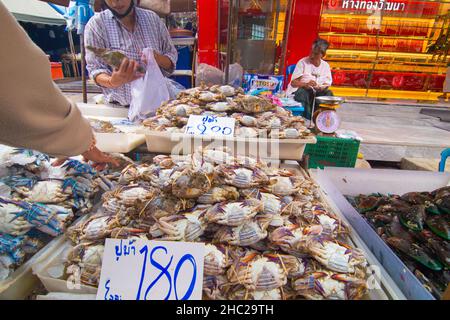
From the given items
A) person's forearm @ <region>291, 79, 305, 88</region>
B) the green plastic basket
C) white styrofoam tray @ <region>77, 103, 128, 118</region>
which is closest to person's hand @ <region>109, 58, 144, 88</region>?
white styrofoam tray @ <region>77, 103, 128, 118</region>

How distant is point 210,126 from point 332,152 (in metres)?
1.12

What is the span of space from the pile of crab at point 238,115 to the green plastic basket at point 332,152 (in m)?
0.46

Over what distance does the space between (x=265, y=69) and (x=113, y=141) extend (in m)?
4.38

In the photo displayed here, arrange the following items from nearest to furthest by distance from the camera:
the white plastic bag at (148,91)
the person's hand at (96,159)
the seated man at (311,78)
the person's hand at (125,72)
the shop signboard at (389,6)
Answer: the person's hand at (96,159), the person's hand at (125,72), the white plastic bag at (148,91), the seated man at (311,78), the shop signboard at (389,6)

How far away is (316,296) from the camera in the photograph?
0.78 metres

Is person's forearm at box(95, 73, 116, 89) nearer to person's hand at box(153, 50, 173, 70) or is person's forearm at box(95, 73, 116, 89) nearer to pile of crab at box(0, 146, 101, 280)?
person's hand at box(153, 50, 173, 70)

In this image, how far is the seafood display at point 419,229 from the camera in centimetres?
92

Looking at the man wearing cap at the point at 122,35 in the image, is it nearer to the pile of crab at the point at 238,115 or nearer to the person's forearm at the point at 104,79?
the person's forearm at the point at 104,79

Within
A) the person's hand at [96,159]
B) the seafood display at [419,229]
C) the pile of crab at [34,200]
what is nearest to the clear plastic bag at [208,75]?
the person's hand at [96,159]

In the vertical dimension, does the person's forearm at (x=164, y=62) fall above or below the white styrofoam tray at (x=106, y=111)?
above

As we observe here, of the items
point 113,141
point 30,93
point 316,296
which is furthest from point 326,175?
point 30,93

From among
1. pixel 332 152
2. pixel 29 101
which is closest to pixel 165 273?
pixel 29 101

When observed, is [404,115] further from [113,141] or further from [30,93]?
[30,93]
